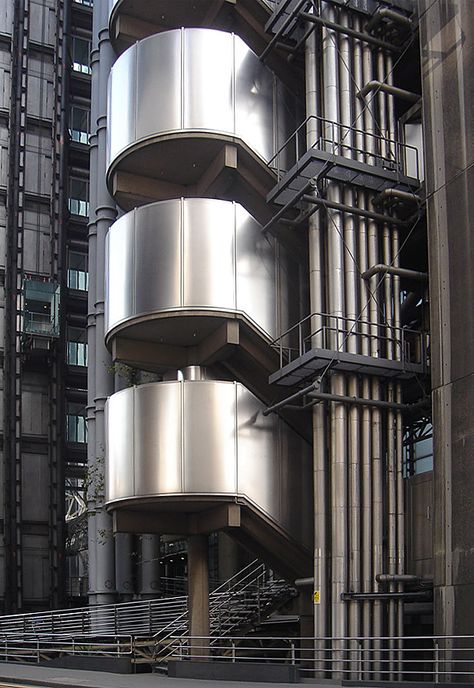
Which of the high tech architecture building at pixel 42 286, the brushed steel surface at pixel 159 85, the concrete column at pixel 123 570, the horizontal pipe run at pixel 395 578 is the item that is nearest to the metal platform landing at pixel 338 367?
the horizontal pipe run at pixel 395 578

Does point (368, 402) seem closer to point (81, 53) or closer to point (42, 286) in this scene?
point (42, 286)

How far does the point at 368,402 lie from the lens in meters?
25.6

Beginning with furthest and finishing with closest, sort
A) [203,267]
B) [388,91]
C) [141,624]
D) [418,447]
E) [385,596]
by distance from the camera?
[141,624] < [418,447] < [388,91] < [203,267] < [385,596]

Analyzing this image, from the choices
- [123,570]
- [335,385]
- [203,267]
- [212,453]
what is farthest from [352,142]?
[123,570]

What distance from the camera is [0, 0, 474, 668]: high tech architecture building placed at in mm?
24578

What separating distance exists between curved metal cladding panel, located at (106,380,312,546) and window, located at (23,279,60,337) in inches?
933

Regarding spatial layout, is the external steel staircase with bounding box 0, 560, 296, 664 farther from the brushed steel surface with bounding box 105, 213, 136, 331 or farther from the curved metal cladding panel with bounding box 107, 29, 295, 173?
the curved metal cladding panel with bounding box 107, 29, 295, 173

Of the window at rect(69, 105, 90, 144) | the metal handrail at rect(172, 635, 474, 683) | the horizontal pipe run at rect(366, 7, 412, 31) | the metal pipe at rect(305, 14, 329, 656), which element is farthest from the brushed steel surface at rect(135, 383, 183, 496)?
the window at rect(69, 105, 90, 144)

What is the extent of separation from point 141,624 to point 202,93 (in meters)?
18.0

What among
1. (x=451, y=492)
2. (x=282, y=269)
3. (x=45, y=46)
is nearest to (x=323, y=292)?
(x=282, y=269)

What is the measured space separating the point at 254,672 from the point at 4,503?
95.9 feet

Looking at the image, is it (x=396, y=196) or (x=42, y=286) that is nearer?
(x=396, y=196)

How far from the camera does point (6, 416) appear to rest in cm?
5003

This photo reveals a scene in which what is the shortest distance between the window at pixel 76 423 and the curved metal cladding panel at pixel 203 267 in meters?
26.7
